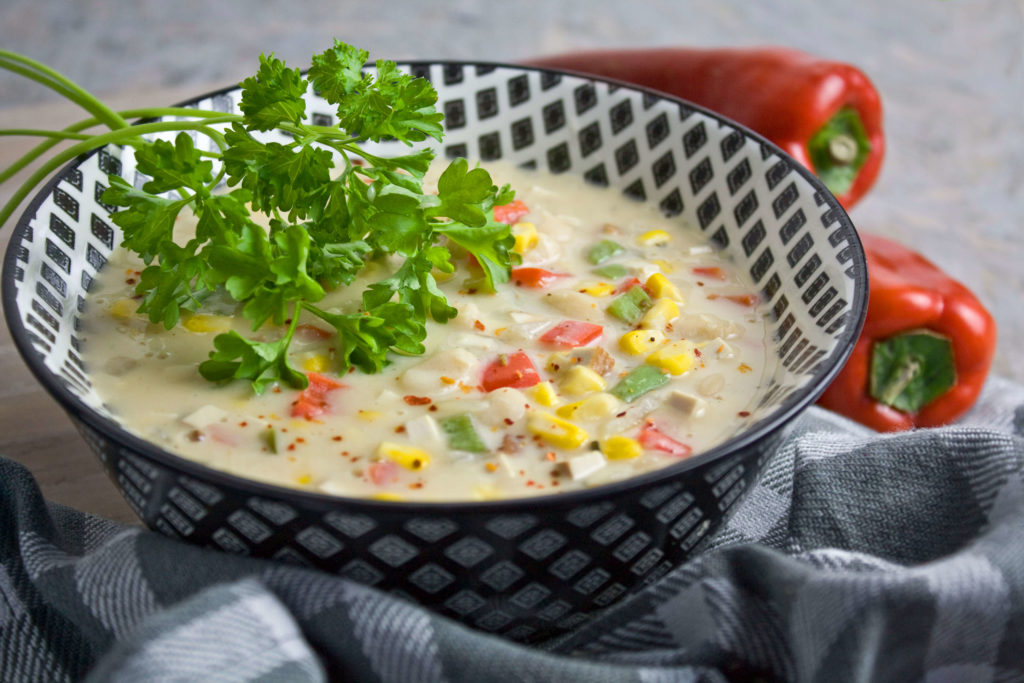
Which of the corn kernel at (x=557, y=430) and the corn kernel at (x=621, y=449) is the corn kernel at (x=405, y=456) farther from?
the corn kernel at (x=621, y=449)

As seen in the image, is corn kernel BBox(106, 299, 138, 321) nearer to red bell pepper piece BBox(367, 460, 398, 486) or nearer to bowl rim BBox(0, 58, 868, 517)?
bowl rim BBox(0, 58, 868, 517)

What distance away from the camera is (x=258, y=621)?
1594mm

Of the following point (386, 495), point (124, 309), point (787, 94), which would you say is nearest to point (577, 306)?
point (386, 495)

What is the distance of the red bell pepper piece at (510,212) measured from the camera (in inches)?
104

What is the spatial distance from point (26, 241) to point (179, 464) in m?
0.77

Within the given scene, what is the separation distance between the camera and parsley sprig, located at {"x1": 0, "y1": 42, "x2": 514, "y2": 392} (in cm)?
201

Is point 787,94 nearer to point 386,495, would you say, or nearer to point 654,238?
point 654,238

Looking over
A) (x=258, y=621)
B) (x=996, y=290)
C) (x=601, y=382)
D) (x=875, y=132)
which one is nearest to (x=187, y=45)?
(x=875, y=132)

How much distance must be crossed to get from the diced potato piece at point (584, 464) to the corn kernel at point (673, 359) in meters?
0.29

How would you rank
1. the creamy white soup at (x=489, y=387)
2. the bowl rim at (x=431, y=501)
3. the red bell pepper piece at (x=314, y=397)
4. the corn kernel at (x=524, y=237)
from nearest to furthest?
the bowl rim at (x=431, y=501) → the creamy white soup at (x=489, y=387) → the red bell pepper piece at (x=314, y=397) → the corn kernel at (x=524, y=237)

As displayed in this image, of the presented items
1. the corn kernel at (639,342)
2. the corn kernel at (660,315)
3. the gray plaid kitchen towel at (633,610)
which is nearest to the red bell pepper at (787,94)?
the corn kernel at (660,315)

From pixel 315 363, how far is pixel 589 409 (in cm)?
49

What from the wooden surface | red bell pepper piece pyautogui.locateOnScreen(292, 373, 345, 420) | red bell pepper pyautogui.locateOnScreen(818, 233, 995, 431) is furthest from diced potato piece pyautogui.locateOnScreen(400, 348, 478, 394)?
the wooden surface

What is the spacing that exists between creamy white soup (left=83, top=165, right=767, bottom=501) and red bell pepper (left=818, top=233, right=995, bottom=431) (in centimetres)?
69
